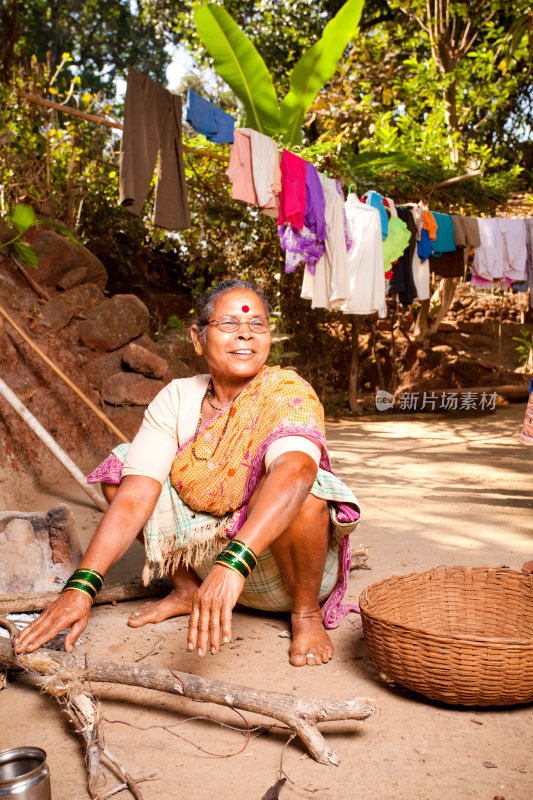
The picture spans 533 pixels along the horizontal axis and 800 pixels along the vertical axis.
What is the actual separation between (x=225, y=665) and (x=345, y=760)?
56cm

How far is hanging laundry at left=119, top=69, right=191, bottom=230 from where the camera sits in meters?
4.70

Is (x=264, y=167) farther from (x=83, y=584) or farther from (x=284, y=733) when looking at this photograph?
(x=284, y=733)

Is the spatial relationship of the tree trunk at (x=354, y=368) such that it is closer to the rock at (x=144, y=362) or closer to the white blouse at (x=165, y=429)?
the rock at (x=144, y=362)

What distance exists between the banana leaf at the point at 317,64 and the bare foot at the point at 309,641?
5085 millimetres

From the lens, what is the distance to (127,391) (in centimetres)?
493

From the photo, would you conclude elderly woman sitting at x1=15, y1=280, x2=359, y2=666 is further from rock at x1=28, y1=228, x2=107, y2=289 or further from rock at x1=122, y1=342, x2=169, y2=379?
rock at x1=28, y1=228, x2=107, y2=289

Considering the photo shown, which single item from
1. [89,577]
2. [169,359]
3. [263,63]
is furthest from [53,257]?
[89,577]

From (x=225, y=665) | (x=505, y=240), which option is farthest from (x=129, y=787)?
(x=505, y=240)

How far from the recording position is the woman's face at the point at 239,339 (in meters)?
2.01

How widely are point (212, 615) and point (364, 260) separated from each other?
15.5 feet

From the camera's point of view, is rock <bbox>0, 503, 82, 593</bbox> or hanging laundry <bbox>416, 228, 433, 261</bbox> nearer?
rock <bbox>0, 503, 82, 593</bbox>

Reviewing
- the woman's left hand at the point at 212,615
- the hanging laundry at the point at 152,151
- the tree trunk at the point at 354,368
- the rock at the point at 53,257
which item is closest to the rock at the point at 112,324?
the rock at the point at 53,257

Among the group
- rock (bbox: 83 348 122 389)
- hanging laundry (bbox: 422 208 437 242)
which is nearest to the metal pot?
rock (bbox: 83 348 122 389)

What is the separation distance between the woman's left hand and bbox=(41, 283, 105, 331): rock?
401cm
